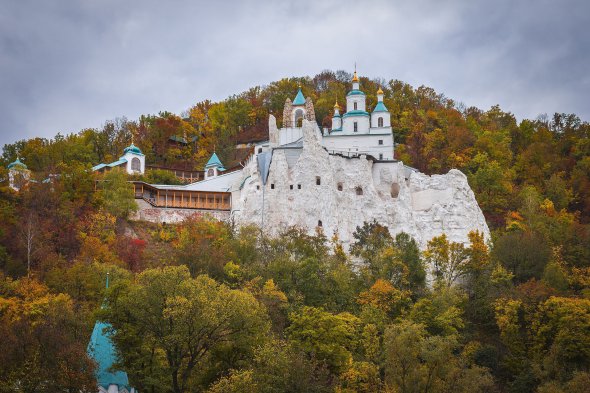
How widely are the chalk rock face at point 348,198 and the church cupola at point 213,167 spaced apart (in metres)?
8.56

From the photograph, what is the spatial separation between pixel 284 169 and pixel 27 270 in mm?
18483

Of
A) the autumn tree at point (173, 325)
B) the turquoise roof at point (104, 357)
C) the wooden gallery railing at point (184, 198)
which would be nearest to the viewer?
the autumn tree at point (173, 325)

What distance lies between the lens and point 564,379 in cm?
3691

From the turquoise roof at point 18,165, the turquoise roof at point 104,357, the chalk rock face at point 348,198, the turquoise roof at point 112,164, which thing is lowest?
the turquoise roof at point 104,357

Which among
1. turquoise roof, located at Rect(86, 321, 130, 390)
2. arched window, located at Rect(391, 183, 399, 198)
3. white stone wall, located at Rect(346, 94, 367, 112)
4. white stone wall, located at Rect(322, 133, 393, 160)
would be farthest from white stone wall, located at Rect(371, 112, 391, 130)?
turquoise roof, located at Rect(86, 321, 130, 390)

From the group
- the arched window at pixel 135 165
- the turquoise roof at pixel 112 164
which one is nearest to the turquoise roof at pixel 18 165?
the turquoise roof at pixel 112 164

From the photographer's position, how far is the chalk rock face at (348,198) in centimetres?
5266

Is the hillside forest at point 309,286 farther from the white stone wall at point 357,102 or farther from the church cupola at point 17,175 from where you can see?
the white stone wall at point 357,102

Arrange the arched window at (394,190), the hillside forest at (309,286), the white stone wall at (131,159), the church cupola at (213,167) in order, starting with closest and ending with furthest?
the hillside forest at (309,286) < the arched window at (394,190) < the white stone wall at (131,159) < the church cupola at (213,167)

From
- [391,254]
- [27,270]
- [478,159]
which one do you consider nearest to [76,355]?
[27,270]

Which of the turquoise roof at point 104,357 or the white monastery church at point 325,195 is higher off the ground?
the white monastery church at point 325,195

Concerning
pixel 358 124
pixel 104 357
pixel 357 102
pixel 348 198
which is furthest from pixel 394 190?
pixel 104 357

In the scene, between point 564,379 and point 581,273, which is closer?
point 564,379

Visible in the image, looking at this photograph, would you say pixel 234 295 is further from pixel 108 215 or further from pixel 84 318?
pixel 108 215
